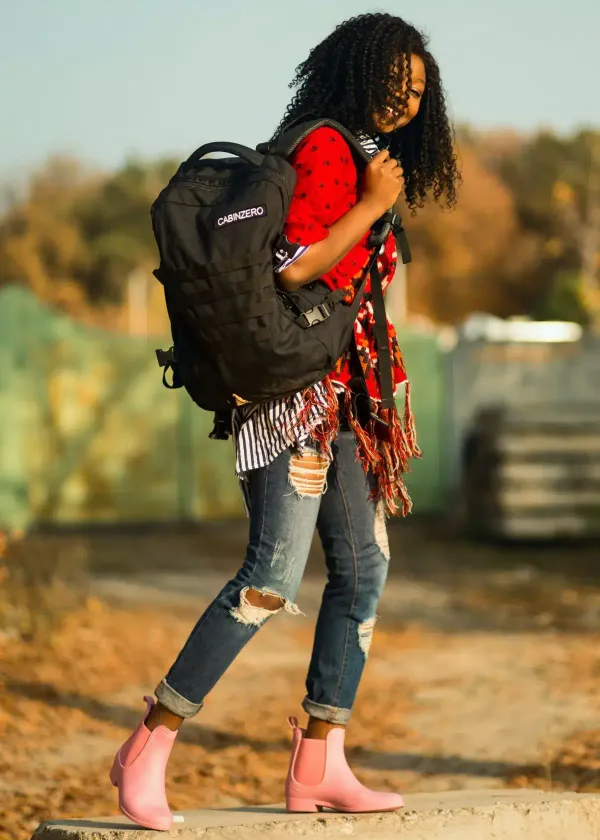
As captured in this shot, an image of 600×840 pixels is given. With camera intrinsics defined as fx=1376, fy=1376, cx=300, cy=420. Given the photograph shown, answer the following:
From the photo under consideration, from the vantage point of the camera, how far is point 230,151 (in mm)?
3156

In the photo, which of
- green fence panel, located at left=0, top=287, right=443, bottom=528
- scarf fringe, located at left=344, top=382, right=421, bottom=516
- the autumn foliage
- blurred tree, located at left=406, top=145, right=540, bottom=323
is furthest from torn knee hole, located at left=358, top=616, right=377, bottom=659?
blurred tree, located at left=406, top=145, right=540, bottom=323

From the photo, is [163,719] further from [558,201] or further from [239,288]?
[558,201]

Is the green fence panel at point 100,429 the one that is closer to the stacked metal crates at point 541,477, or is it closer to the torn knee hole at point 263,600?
the stacked metal crates at point 541,477

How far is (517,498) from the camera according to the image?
464 inches

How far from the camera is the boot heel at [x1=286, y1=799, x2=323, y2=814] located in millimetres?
3418

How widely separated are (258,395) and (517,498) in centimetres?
890

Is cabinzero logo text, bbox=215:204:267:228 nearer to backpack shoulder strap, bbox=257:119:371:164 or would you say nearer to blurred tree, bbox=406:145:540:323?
backpack shoulder strap, bbox=257:119:371:164

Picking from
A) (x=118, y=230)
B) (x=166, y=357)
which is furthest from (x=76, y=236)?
(x=166, y=357)

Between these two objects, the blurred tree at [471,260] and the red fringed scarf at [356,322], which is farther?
the blurred tree at [471,260]

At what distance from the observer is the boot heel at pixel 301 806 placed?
3418 millimetres

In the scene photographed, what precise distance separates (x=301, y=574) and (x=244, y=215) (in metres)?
0.87

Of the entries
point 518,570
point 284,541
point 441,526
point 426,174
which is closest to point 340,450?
point 284,541

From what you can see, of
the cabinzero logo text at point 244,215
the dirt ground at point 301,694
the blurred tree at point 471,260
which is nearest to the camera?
the cabinzero logo text at point 244,215

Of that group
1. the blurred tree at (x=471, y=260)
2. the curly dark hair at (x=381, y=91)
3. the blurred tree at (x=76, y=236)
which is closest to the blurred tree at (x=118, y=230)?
the blurred tree at (x=76, y=236)
